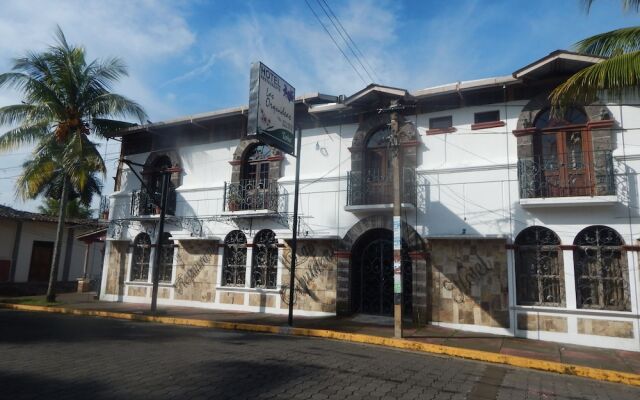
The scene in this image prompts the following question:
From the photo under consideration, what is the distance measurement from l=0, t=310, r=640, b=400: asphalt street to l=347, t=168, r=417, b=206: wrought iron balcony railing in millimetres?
4423

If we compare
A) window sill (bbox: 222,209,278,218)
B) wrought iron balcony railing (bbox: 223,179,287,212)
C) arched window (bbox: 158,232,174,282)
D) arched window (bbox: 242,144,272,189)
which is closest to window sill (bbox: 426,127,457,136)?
wrought iron balcony railing (bbox: 223,179,287,212)

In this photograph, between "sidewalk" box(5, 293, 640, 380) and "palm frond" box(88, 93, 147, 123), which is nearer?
"sidewalk" box(5, 293, 640, 380)

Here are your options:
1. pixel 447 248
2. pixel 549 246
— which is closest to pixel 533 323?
pixel 549 246

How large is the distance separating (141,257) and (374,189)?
9.62m

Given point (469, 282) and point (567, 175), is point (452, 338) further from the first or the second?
point (567, 175)

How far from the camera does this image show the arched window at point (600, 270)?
32.0 ft

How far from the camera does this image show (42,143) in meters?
15.7

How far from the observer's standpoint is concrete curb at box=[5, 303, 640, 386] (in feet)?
24.4

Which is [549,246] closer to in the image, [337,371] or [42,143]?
[337,371]

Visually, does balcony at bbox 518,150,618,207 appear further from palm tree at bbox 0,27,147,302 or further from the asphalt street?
palm tree at bbox 0,27,147,302

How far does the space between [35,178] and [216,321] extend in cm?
894

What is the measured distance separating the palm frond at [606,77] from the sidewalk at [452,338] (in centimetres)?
503

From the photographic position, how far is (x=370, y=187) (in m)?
12.6

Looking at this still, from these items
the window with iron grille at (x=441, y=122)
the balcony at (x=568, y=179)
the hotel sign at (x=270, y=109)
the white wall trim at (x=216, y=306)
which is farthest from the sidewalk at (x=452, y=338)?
the window with iron grille at (x=441, y=122)
